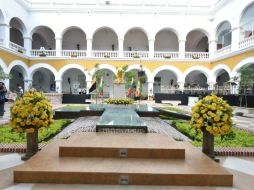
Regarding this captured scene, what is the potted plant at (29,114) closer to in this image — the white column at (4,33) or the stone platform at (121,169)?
the stone platform at (121,169)

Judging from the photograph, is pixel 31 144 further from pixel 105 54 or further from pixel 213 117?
pixel 105 54

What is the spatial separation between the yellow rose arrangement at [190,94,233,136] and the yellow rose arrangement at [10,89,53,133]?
8.48ft

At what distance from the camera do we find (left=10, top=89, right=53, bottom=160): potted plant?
3676 mm

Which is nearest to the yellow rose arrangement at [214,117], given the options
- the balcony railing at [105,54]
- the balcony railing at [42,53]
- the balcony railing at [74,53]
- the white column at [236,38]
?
the white column at [236,38]

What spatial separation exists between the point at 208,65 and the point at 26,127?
22464 mm

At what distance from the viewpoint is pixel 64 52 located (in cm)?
2455

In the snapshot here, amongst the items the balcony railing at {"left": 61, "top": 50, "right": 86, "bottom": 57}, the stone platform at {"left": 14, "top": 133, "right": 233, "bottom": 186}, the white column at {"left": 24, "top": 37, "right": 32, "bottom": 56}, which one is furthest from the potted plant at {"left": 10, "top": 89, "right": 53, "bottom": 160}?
the white column at {"left": 24, "top": 37, "right": 32, "bottom": 56}

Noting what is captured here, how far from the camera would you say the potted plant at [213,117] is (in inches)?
142

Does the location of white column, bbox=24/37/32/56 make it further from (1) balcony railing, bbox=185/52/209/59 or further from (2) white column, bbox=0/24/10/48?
(1) balcony railing, bbox=185/52/209/59

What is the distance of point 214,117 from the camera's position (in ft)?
11.9

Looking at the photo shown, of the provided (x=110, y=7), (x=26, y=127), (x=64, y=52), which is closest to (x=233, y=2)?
(x=110, y=7)

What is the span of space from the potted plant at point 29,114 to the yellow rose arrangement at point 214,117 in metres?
2.57

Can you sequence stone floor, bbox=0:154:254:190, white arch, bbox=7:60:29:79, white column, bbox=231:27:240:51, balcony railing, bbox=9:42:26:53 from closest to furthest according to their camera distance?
1. stone floor, bbox=0:154:254:190
2. white column, bbox=231:27:240:51
3. white arch, bbox=7:60:29:79
4. balcony railing, bbox=9:42:26:53

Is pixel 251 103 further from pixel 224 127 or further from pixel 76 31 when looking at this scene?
pixel 76 31
